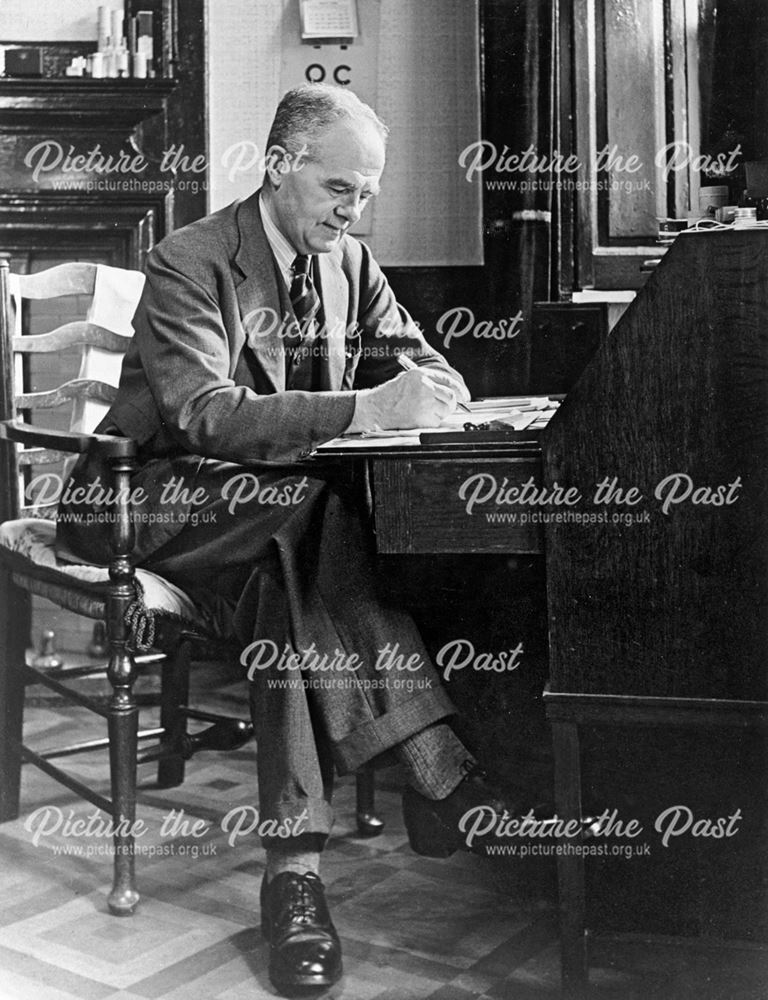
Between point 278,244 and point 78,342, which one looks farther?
point 78,342

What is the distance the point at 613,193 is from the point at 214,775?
171cm

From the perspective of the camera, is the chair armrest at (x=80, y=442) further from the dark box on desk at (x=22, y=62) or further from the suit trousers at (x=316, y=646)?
the dark box on desk at (x=22, y=62)

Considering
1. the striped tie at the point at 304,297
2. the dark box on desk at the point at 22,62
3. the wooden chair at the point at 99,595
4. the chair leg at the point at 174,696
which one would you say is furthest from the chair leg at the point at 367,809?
the dark box on desk at the point at 22,62

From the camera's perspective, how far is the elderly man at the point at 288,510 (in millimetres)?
1920

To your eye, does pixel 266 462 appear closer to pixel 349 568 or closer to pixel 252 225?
pixel 349 568

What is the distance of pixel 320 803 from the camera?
1.96 m

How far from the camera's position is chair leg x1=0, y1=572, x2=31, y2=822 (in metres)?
2.59

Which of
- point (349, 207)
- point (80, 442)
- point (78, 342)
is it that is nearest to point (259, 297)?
point (349, 207)

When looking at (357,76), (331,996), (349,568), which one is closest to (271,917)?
(331,996)

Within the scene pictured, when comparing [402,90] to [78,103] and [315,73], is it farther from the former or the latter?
[78,103]

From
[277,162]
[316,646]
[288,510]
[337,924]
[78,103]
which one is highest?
[78,103]

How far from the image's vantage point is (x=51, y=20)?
3475mm

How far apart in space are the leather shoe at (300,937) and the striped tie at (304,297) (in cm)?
105

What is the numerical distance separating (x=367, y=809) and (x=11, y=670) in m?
0.83
